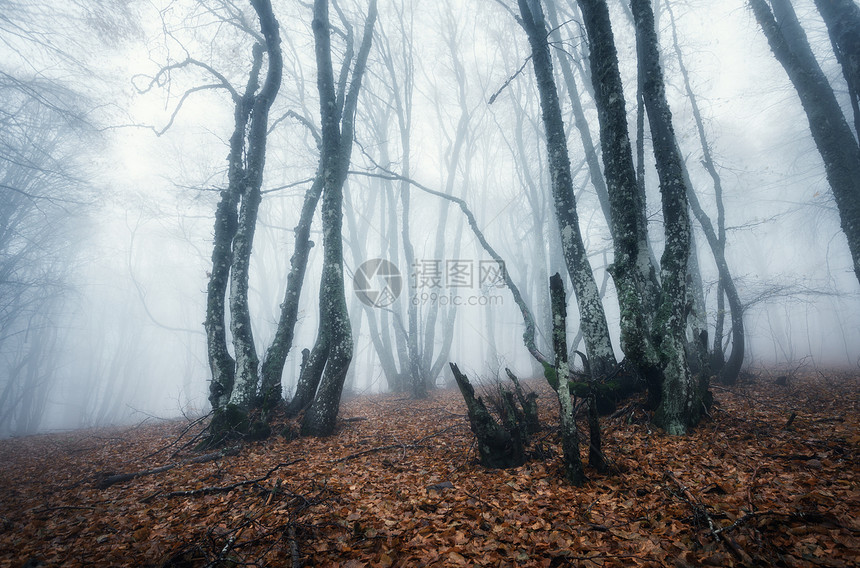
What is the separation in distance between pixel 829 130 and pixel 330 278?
1002cm

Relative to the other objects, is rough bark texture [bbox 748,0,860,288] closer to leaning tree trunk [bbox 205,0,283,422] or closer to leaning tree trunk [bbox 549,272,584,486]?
leaning tree trunk [bbox 549,272,584,486]

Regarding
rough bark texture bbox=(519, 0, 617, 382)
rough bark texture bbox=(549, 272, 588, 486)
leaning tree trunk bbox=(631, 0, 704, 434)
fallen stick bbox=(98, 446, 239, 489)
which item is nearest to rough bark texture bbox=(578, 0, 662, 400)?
leaning tree trunk bbox=(631, 0, 704, 434)

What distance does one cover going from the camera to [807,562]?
1832mm

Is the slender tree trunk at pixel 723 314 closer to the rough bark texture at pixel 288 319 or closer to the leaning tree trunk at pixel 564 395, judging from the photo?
the leaning tree trunk at pixel 564 395

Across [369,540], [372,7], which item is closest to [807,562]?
[369,540]

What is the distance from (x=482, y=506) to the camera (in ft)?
9.49

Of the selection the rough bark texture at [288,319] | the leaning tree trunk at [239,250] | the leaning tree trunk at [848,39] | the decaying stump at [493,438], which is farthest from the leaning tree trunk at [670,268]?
the leaning tree trunk at [239,250]

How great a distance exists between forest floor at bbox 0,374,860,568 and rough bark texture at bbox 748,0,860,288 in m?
3.52

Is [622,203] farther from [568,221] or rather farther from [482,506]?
[482,506]

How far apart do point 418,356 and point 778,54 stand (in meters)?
11.6

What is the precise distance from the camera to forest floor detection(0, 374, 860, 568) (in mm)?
2195

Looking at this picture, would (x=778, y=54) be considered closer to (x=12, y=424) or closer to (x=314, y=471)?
(x=314, y=471)

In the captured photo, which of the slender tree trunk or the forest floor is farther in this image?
the slender tree trunk

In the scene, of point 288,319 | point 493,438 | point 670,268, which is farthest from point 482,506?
point 288,319
